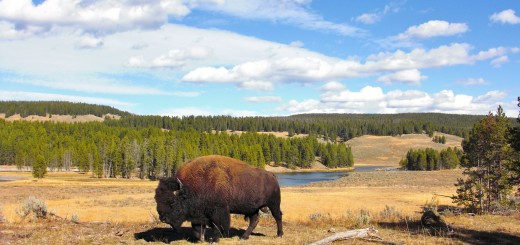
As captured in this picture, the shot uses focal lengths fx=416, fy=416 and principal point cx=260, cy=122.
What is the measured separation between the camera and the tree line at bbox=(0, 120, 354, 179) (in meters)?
110

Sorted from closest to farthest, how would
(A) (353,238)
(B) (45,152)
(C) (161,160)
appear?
1. (A) (353,238)
2. (C) (161,160)
3. (B) (45,152)

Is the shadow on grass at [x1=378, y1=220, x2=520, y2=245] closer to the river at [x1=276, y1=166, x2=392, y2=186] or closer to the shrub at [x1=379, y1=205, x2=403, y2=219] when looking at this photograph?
the shrub at [x1=379, y1=205, x2=403, y2=219]

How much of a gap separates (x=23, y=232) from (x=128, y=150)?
102 metres

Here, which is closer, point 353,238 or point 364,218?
point 353,238

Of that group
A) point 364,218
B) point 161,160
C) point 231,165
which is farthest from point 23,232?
point 161,160

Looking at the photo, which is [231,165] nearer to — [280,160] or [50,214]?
[50,214]

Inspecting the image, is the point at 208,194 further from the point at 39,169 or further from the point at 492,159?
the point at 39,169

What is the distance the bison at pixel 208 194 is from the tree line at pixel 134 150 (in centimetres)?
9463

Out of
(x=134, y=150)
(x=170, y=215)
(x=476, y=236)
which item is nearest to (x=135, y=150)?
(x=134, y=150)

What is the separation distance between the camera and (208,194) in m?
11.2

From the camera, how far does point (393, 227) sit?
51.1 ft

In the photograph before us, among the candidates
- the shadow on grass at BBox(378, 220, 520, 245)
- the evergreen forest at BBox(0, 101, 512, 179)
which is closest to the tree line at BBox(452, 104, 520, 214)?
the shadow on grass at BBox(378, 220, 520, 245)

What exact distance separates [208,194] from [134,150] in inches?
4155

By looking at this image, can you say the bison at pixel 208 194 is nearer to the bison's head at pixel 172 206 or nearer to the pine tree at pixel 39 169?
the bison's head at pixel 172 206
